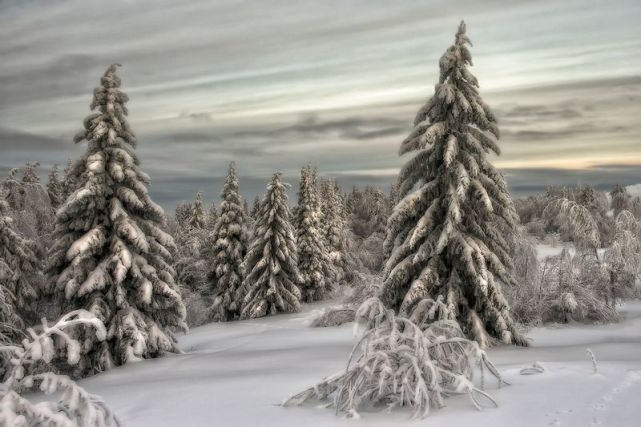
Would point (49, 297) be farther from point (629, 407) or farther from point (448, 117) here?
point (629, 407)

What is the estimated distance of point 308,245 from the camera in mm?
45250

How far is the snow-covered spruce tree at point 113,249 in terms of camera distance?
54.3 feet

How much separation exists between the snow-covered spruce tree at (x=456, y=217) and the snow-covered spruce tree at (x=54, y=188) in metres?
43.6

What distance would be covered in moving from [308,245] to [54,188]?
27.2m

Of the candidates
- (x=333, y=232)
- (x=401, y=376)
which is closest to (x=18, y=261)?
(x=401, y=376)

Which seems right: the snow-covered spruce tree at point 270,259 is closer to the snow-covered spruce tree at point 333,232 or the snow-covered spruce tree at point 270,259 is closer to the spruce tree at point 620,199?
the snow-covered spruce tree at point 333,232

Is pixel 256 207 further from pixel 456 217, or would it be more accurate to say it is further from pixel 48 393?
pixel 48 393

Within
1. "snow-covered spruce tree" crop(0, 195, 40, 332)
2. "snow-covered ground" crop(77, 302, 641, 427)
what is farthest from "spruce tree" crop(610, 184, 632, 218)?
"snow-covered spruce tree" crop(0, 195, 40, 332)

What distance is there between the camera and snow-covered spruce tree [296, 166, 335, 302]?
147 ft

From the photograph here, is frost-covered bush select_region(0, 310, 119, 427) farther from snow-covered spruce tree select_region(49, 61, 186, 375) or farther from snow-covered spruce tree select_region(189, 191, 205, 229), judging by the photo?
snow-covered spruce tree select_region(189, 191, 205, 229)

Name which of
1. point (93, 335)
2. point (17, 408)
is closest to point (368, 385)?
point (17, 408)

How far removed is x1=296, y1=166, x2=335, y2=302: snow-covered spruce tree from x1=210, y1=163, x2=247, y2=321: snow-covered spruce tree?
6.88m

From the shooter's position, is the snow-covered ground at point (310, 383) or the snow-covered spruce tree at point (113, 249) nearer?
the snow-covered ground at point (310, 383)

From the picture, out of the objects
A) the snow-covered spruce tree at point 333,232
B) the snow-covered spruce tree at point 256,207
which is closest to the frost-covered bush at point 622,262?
the snow-covered spruce tree at point 256,207
